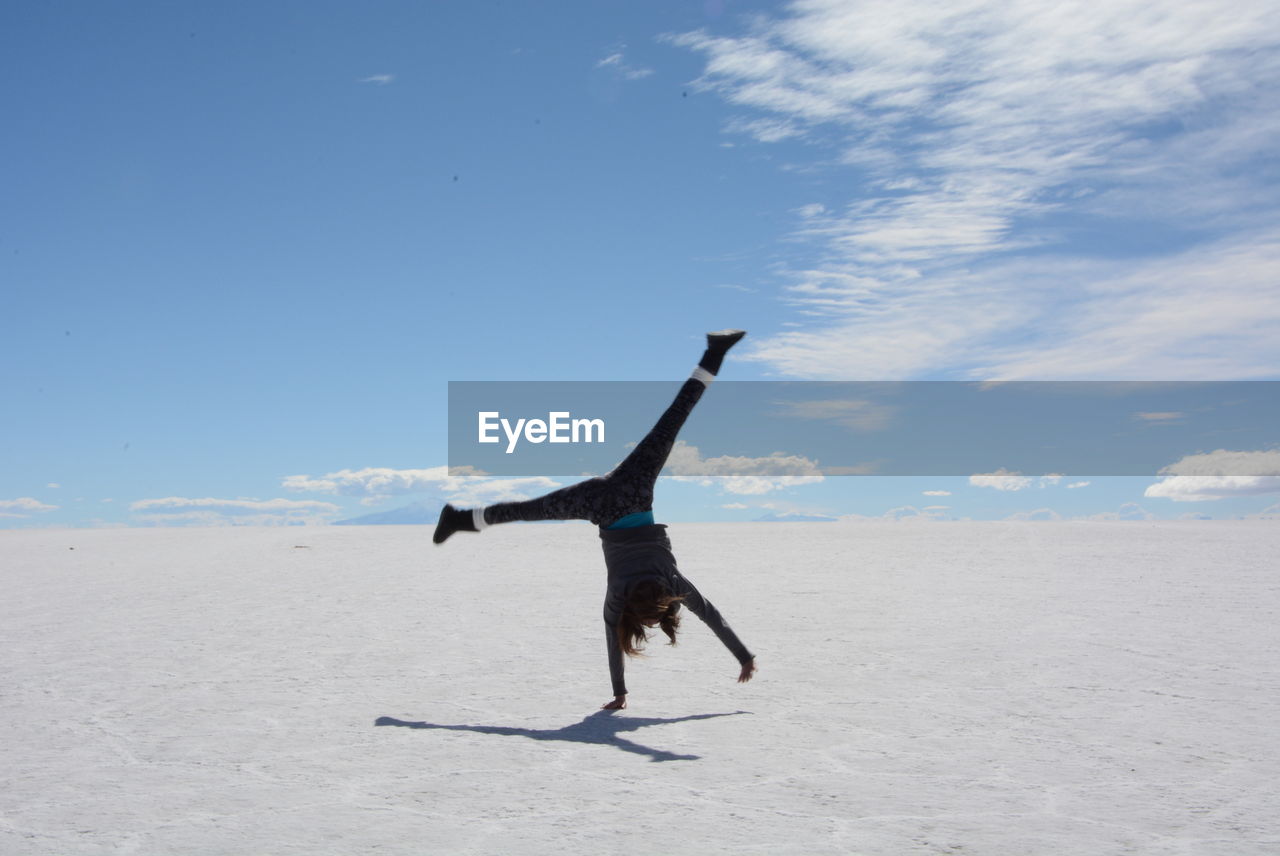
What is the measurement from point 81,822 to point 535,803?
5.90ft

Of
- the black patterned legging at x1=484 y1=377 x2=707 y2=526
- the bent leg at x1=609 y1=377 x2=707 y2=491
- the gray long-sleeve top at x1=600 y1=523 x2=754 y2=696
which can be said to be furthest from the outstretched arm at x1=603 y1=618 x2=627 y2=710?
the bent leg at x1=609 y1=377 x2=707 y2=491

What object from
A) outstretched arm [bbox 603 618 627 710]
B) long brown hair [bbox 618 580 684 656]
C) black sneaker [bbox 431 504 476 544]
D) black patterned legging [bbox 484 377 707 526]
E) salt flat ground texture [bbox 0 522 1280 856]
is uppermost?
black patterned legging [bbox 484 377 707 526]

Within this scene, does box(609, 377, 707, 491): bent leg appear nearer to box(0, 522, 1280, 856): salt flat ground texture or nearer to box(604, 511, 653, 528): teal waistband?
box(604, 511, 653, 528): teal waistband

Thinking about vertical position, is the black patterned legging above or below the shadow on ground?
above

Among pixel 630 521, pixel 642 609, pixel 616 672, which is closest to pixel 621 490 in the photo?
pixel 630 521

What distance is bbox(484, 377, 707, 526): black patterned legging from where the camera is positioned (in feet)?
19.0

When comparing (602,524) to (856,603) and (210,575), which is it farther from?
(210,575)

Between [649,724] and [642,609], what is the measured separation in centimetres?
64

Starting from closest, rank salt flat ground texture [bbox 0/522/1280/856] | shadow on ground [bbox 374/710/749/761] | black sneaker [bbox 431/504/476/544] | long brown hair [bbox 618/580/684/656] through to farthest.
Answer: salt flat ground texture [bbox 0/522/1280/856] < shadow on ground [bbox 374/710/749/761] < long brown hair [bbox 618/580/684/656] < black sneaker [bbox 431/504/476/544]

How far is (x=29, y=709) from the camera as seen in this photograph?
6051 millimetres

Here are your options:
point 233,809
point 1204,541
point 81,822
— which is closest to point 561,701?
point 233,809

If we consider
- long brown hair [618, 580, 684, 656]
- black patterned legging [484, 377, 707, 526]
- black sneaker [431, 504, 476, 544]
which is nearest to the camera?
long brown hair [618, 580, 684, 656]

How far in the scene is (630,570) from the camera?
227 inches

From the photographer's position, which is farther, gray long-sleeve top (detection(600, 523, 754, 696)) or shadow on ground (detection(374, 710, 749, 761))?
gray long-sleeve top (detection(600, 523, 754, 696))
